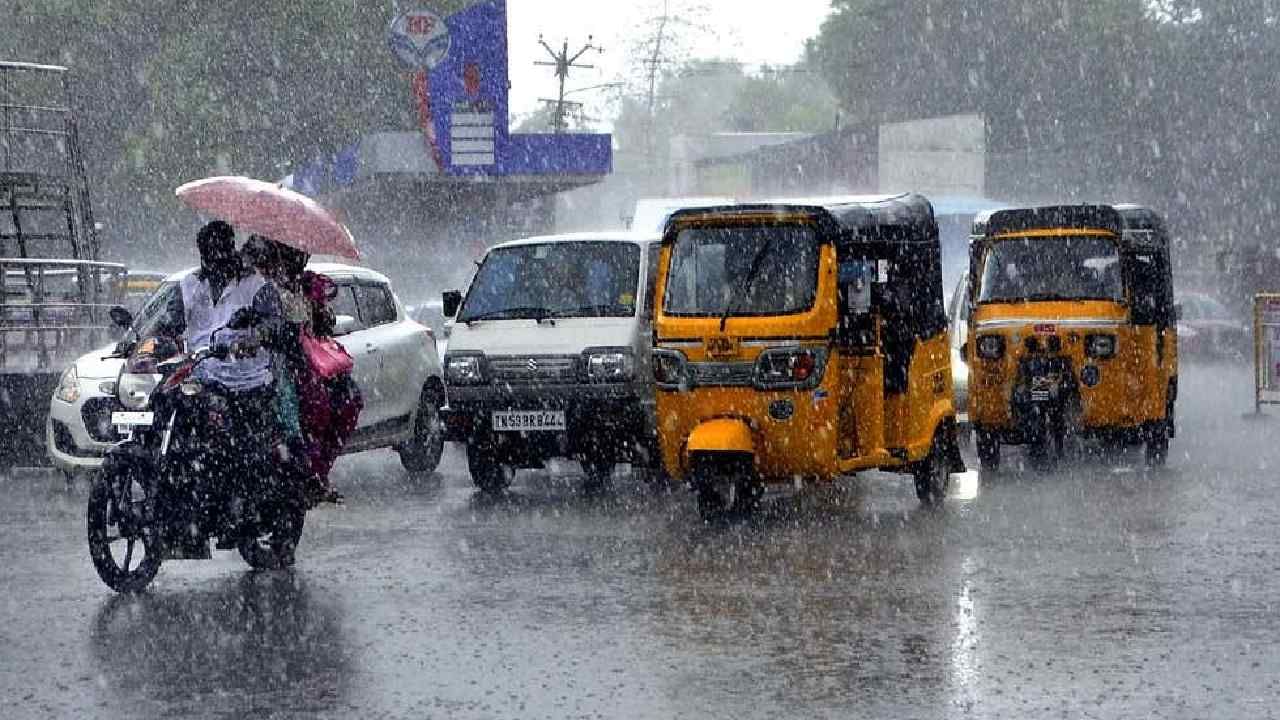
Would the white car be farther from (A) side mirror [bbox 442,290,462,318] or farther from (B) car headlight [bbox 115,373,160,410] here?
(A) side mirror [bbox 442,290,462,318]

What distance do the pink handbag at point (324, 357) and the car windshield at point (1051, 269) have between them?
8.02 m

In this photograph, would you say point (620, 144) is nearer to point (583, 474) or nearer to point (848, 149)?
point (848, 149)

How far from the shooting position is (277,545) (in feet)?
35.3

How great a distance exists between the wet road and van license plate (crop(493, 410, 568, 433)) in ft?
1.74

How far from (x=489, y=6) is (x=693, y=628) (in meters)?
39.2

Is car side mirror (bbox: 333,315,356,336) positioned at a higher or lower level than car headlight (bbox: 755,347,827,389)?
higher

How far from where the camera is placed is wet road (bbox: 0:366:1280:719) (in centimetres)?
734

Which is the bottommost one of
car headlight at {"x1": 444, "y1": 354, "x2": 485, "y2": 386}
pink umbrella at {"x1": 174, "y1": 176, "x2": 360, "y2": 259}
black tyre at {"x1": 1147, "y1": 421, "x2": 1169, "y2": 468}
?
black tyre at {"x1": 1147, "y1": 421, "x2": 1169, "y2": 468}

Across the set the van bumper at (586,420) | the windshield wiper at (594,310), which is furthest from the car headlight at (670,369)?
the windshield wiper at (594,310)

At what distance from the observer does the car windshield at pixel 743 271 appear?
13055 millimetres

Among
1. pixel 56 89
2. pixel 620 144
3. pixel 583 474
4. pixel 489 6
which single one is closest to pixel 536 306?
pixel 583 474

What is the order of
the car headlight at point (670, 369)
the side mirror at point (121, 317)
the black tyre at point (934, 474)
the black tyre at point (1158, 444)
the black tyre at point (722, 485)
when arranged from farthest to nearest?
the black tyre at point (1158, 444), the black tyre at point (934, 474), the side mirror at point (121, 317), the car headlight at point (670, 369), the black tyre at point (722, 485)

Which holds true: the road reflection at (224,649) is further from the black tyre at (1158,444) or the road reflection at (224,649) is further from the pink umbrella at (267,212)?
the black tyre at (1158,444)

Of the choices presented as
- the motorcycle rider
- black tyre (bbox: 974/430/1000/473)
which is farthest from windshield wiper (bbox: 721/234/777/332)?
black tyre (bbox: 974/430/1000/473)
